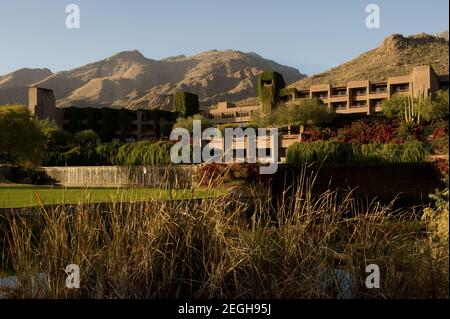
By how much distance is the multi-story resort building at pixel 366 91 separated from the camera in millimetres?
43719

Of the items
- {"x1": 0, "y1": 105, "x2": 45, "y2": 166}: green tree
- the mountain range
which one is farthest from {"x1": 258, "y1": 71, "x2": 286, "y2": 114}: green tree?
{"x1": 0, "y1": 105, "x2": 45, "y2": 166}: green tree

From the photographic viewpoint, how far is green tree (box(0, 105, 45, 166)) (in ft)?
76.7

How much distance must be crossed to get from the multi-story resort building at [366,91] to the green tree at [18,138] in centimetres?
2674

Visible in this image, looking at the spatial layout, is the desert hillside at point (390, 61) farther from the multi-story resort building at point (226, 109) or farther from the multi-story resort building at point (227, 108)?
the multi-story resort building at point (226, 109)

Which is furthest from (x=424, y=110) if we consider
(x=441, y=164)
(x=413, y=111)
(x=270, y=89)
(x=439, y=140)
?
(x=270, y=89)

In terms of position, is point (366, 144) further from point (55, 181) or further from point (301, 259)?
point (301, 259)

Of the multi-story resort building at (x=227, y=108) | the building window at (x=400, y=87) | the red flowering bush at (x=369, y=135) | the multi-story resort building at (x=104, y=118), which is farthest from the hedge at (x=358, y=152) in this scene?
the multi-story resort building at (x=104, y=118)

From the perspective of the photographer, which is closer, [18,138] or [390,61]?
[18,138]

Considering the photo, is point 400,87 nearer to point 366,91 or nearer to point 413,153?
point 366,91

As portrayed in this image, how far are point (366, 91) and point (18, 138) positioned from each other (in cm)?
3496

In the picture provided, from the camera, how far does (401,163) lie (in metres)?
19.4

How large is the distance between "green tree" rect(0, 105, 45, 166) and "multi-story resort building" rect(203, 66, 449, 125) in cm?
2674

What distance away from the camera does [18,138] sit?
77.6 feet

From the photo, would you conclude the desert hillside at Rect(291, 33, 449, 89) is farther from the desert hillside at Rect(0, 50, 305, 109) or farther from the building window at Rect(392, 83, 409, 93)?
the desert hillside at Rect(0, 50, 305, 109)
